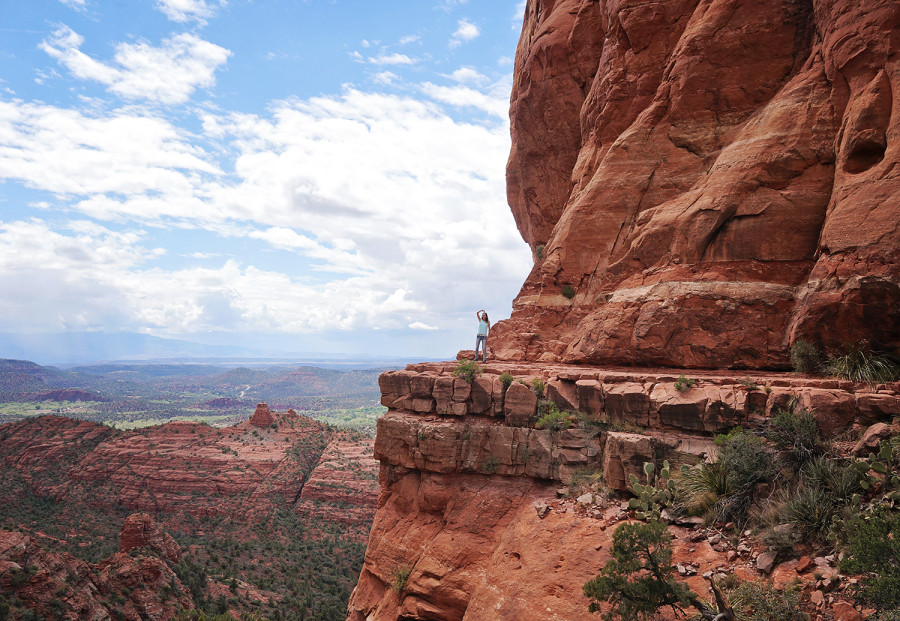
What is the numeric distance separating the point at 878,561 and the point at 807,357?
7.17 m

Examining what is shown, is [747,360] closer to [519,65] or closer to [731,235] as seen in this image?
[731,235]

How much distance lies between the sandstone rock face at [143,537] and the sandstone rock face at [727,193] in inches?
1412

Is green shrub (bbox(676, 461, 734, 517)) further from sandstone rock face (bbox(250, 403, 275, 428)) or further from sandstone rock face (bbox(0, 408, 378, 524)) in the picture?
sandstone rock face (bbox(250, 403, 275, 428))

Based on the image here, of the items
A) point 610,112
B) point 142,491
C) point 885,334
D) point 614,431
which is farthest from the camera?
point 142,491

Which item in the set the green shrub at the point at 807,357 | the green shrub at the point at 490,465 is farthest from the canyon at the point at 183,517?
the green shrub at the point at 807,357

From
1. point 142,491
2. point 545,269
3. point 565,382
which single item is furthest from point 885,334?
point 142,491

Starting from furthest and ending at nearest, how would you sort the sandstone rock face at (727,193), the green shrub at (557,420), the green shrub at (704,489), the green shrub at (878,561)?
the green shrub at (557,420), the sandstone rock face at (727,193), the green shrub at (704,489), the green shrub at (878,561)

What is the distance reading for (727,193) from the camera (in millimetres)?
15984

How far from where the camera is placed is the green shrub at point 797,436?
1083 cm

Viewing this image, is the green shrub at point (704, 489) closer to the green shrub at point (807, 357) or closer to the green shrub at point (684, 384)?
the green shrub at point (684, 384)

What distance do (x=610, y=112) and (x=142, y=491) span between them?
70712mm

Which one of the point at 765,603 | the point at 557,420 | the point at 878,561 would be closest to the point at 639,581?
the point at 765,603

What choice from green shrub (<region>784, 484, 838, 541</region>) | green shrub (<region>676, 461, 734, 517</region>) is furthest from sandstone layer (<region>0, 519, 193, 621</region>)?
green shrub (<region>784, 484, 838, 541</region>)

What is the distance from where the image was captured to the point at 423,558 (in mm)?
15789
